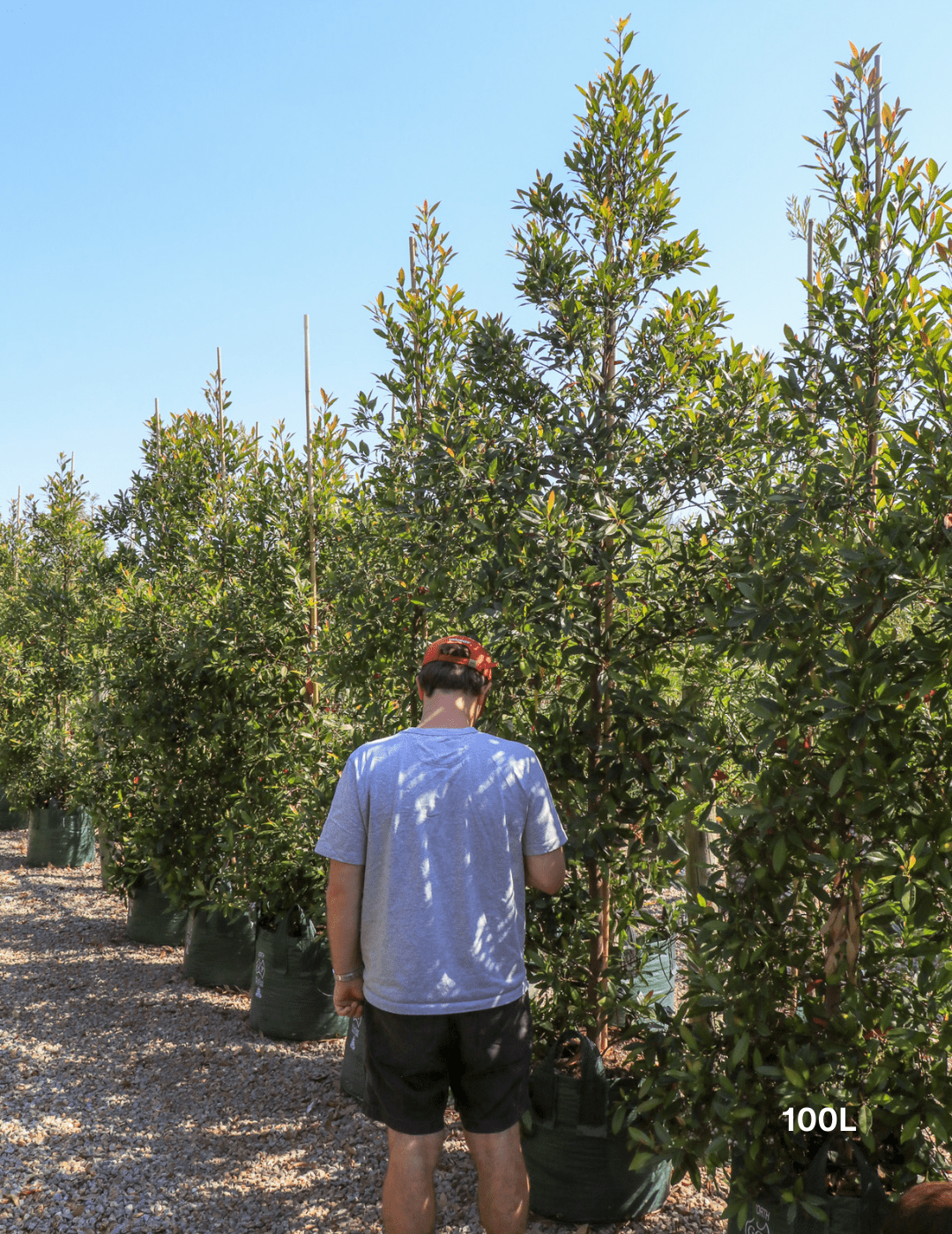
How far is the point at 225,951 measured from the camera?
5391mm

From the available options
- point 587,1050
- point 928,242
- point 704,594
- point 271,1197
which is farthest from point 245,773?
point 928,242

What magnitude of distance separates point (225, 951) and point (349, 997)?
3.40 meters

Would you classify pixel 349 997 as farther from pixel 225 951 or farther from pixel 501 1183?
pixel 225 951

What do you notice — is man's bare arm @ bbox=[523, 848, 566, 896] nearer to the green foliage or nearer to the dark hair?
the dark hair

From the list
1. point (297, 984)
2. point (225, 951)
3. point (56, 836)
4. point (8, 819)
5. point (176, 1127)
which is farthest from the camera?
point (8, 819)

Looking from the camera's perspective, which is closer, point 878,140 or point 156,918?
point 878,140

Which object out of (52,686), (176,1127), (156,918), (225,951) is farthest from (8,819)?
(176,1127)

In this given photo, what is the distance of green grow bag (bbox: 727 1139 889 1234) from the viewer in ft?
7.06

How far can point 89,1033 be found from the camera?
4.80m

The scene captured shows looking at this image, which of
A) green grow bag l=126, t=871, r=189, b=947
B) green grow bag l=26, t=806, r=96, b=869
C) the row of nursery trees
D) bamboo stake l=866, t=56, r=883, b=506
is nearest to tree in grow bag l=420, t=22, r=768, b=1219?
the row of nursery trees

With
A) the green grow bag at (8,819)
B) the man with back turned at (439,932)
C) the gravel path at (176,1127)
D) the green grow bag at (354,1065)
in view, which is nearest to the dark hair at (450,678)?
the man with back turned at (439,932)

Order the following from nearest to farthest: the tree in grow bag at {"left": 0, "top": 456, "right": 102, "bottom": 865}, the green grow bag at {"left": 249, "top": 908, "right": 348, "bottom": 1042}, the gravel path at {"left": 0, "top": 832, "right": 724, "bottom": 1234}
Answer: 1. the gravel path at {"left": 0, "top": 832, "right": 724, "bottom": 1234}
2. the green grow bag at {"left": 249, "top": 908, "right": 348, "bottom": 1042}
3. the tree in grow bag at {"left": 0, "top": 456, "right": 102, "bottom": 865}

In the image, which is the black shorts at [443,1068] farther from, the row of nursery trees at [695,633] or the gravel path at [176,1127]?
the gravel path at [176,1127]

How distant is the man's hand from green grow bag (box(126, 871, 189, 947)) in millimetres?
4419
